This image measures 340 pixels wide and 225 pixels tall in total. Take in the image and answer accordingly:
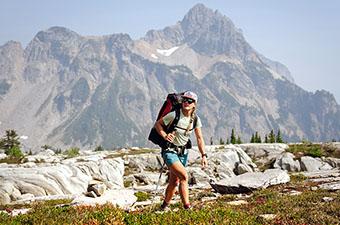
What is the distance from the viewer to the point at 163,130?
13.0 metres

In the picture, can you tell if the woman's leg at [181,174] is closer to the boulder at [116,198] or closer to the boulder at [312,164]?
the boulder at [116,198]

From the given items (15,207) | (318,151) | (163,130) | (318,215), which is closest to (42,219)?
(163,130)

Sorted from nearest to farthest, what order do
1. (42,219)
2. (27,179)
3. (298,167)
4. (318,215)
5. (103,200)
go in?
1. (42,219)
2. (318,215)
3. (103,200)
4. (27,179)
5. (298,167)

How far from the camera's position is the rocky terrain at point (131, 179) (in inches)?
910

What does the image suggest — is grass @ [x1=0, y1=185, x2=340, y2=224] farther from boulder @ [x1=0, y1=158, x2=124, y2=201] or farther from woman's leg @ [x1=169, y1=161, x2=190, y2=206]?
boulder @ [x1=0, y1=158, x2=124, y2=201]

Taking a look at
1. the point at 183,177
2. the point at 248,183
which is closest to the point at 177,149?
the point at 183,177

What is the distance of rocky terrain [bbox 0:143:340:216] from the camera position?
75.8ft

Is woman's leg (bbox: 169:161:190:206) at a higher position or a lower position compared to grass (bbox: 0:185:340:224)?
higher

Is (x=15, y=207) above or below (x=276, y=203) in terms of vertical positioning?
below

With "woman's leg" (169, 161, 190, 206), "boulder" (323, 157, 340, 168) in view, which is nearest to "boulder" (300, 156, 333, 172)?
"boulder" (323, 157, 340, 168)

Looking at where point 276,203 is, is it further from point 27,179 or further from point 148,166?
point 148,166

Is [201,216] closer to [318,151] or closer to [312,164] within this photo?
[312,164]

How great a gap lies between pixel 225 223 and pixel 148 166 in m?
50.1

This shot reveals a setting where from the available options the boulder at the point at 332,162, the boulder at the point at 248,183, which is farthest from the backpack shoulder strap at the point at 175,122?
the boulder at the point at 332,162
